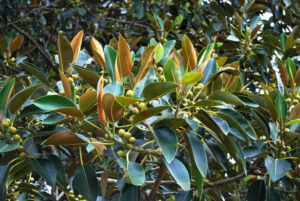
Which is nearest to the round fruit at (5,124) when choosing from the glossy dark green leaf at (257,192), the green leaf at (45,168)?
the green leaf at (45,168)

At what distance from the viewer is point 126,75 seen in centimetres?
122

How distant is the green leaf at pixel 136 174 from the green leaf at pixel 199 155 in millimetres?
176

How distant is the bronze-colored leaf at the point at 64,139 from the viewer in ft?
3.79

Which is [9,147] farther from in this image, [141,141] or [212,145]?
[212,145]

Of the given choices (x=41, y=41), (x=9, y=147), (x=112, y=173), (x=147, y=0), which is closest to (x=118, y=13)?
(x=147, y=0)

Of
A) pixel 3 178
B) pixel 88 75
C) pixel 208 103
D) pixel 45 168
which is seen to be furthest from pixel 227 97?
pixel 3 178

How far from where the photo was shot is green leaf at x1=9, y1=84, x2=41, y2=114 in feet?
3.89

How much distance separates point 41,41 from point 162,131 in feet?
9.13

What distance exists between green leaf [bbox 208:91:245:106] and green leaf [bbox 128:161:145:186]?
329mm

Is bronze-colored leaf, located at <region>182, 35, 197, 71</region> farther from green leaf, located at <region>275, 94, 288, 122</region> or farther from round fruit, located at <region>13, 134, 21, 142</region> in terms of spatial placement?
round fruit, located at <region>13, 134, 21, 142</region>

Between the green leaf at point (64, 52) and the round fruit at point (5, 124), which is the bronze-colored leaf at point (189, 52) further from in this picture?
the round fruit at point (5, 124)

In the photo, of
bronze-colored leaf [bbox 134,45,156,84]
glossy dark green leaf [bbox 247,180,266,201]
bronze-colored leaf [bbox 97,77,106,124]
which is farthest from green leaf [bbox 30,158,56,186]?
glossy dark green leaf [bbox 247,180,266,201]

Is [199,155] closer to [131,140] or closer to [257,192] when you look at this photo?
[131,140]

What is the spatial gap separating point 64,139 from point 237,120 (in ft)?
1.83
